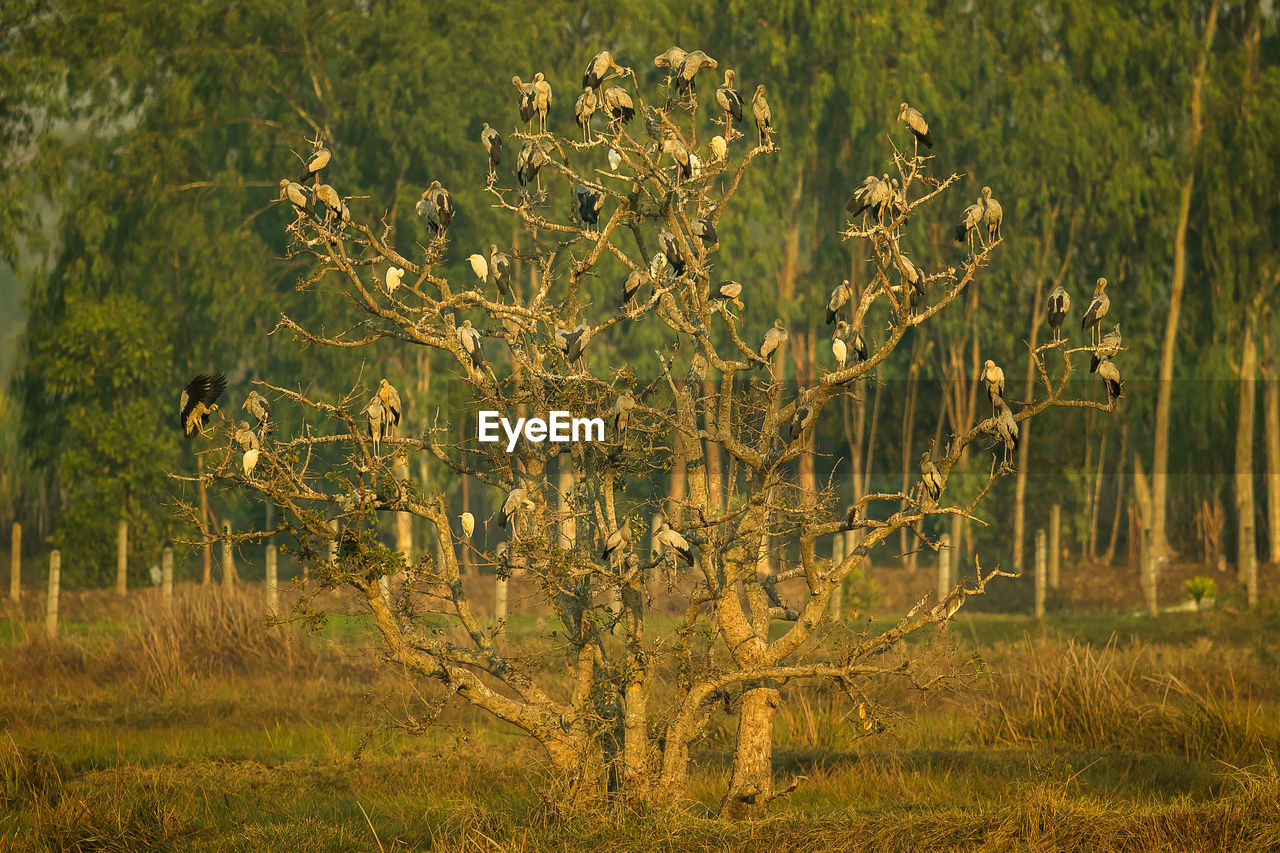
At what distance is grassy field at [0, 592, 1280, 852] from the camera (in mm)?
6422

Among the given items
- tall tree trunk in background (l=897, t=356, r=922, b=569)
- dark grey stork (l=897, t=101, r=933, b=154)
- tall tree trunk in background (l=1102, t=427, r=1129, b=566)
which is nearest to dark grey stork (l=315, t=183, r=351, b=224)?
dark grey stork (l=897, t=101, r=933, b=154)

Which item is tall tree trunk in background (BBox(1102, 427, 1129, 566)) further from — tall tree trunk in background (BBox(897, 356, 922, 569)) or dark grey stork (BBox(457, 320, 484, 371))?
dark grey stork (BBox(457, 320, 484, 371))

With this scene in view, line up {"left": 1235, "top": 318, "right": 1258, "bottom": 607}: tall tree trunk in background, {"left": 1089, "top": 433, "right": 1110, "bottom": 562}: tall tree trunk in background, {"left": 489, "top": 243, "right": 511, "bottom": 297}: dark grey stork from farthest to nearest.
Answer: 1. {"left": 1089, "top": 433, "right": 1110, "bottom": 562}: tall tree trunk in background
2. {"left": 1235, "top": 318, "right": 1258, "bottom": 607}: tall tree trunk in background
3. {"left": 489, "top": 243, "right": 511, "bottom": 297}: dark grey stork

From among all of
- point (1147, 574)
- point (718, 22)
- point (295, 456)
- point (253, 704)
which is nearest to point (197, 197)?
point (718, 22)

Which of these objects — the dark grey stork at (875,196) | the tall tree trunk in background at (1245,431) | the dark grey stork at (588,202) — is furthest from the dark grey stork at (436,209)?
the tall tree trunk in background at (1245,431)

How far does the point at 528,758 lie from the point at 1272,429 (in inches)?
644

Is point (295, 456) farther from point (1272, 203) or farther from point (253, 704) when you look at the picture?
point (1272, 203)

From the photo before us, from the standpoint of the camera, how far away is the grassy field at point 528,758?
21.1ft

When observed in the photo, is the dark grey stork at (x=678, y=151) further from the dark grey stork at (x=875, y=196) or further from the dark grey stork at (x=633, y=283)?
the dark grey stork at (x=875, y=196)

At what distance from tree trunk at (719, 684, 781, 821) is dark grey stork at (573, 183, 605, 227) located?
224 centimetres

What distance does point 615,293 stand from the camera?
22047 millimetres

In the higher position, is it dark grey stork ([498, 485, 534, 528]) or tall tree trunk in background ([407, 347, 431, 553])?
tall tree trunk in background ([407, 347, 431, 553])

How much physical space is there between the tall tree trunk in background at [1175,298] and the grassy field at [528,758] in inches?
286

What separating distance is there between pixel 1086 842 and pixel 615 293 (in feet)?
53.5
